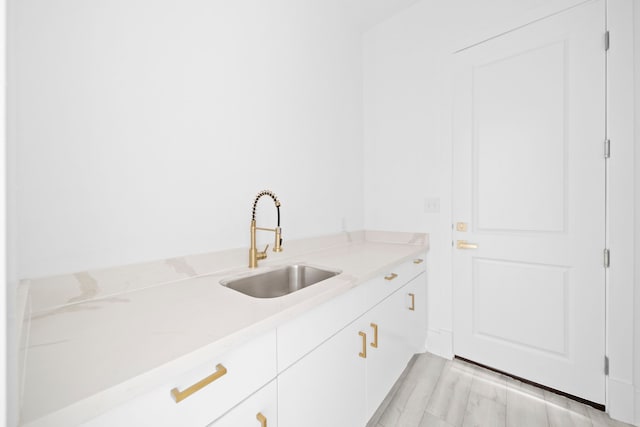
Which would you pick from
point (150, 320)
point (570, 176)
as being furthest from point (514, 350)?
point (150, 320)

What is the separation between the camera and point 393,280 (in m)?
1.48

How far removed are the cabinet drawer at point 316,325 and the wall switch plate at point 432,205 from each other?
1.08 metres

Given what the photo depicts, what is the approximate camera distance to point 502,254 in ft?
5.59

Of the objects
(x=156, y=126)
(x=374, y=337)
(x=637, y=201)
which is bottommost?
(x=374, y=337)

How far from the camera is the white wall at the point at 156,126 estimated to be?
82cm

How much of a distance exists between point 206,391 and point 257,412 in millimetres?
204

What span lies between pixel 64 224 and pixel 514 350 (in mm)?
2363

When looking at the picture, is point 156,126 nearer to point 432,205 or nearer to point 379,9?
point 432,205

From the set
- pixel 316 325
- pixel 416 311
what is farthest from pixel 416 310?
pixel 316 325

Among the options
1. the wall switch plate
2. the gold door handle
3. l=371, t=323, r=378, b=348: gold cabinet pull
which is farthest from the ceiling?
l=371, t=323, r=378, b=348: gold cabinet pull

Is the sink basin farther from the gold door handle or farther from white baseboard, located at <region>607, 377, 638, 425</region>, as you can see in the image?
white baseboard, located at <region>607, 377, 638, 425</region>

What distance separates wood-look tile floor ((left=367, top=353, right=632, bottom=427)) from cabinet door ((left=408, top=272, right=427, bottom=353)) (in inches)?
8.1

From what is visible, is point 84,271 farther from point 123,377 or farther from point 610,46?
point 610,46

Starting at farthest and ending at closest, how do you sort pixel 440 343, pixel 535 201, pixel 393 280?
pixel 440 343 → pixel 535 201 → pixel 393 280
